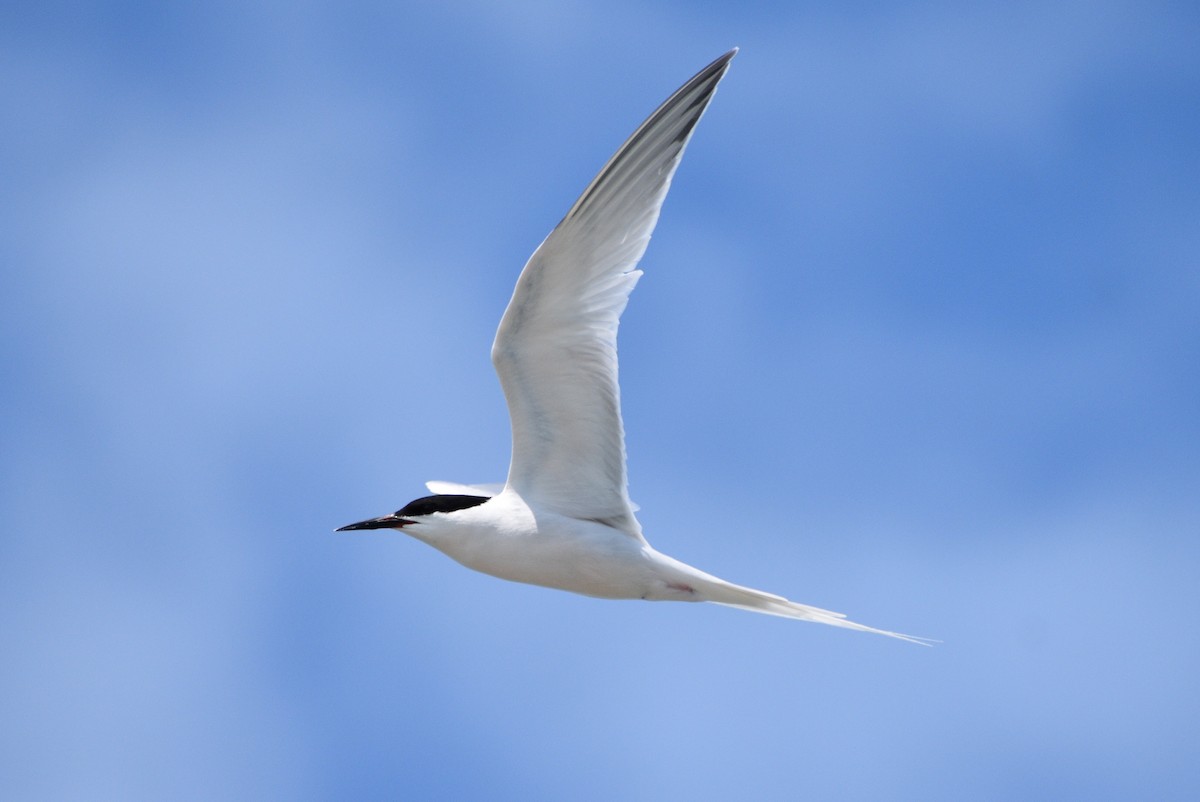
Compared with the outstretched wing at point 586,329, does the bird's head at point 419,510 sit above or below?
below

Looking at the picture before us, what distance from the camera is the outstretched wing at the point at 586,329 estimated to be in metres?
6.85

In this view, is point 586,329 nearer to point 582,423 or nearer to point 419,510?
point 582,423

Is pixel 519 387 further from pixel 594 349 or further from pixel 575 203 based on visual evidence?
pixel 575 203

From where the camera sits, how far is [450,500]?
7750 mm

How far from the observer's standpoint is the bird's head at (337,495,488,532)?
25.3 feet

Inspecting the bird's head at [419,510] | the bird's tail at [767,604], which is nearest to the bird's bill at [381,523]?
the bird's head at [419,510]

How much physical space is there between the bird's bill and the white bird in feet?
0.04

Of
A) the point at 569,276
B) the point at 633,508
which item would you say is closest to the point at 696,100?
the point at 569,276

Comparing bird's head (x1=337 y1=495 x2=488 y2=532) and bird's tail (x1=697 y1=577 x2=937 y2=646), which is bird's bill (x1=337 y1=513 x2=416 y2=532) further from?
bird's tail (x1=697 y1=577 x2=937 y2=646)

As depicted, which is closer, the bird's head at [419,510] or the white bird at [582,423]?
the white bird at [582,423]

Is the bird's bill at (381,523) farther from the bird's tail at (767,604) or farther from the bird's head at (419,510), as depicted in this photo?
the bird's tail at (767,604)

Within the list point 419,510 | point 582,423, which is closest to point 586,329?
point 582,423

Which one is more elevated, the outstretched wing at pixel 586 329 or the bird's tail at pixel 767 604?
the outstretched wing at pixel 586 329

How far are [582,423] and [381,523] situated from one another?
4.37 feet
